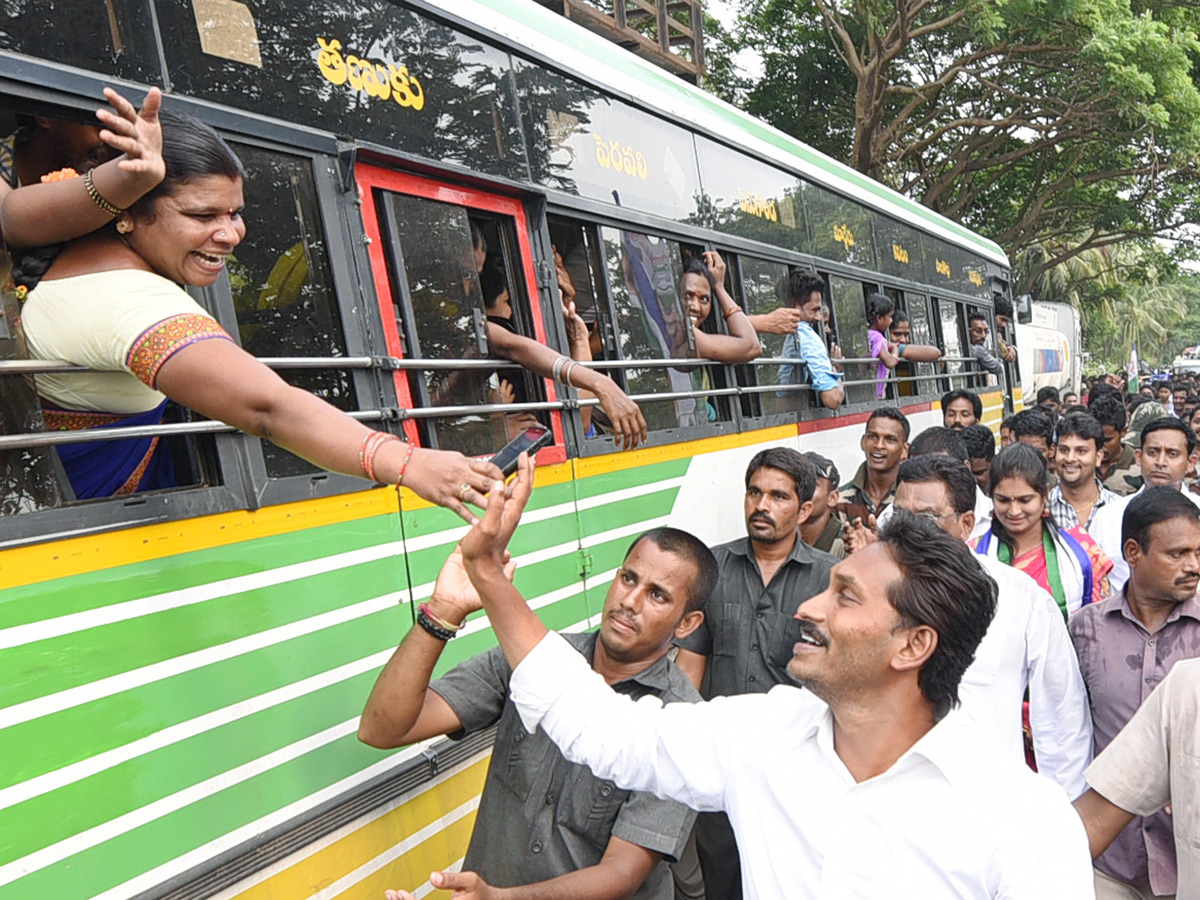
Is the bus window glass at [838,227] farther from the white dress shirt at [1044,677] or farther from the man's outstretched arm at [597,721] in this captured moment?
the man's outstretched arm at [597,721]

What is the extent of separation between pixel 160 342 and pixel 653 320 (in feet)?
9.75

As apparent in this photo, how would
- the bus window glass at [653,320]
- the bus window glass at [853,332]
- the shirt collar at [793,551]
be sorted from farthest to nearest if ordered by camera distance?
1. the bus window glass at [853,332]
2. the bus window glass at [653,320]
3. the shirt collar at [793,551]

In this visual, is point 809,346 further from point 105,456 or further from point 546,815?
point 105,456

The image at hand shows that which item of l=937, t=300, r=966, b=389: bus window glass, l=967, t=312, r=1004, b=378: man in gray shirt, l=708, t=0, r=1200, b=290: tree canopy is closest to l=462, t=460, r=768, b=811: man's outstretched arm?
l=937, t=300, r=966, b=389: bus window glass

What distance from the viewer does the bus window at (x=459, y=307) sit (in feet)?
10.6

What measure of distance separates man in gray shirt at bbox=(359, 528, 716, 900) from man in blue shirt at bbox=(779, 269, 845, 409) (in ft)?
12.5

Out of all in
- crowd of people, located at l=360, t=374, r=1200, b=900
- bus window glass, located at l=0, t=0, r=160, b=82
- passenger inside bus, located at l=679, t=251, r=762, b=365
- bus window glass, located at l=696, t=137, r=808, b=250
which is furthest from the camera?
bus window glass, located at l=696, t=137, r=808, b=250

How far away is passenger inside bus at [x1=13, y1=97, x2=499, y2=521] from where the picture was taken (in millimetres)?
1925

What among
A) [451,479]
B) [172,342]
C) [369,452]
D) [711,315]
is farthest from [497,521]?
[711,315]

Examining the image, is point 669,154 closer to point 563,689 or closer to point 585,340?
point 585,340

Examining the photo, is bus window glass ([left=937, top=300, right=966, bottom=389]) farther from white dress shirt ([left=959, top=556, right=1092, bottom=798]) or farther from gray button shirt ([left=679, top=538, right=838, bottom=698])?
white dress shirt ([left=959, top=556, right=1092, bottom=798])

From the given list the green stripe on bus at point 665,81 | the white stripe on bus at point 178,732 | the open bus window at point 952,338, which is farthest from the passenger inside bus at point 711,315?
the open bus window at point 952,338

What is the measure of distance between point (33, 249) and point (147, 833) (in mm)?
1223

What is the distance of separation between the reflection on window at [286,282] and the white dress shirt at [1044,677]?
6.42ft
